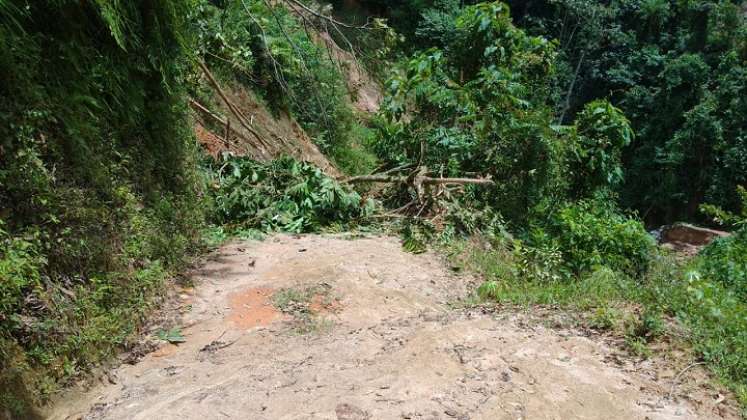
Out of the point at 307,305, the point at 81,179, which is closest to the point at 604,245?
the point at 307,305

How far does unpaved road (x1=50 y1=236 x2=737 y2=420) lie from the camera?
110 inches

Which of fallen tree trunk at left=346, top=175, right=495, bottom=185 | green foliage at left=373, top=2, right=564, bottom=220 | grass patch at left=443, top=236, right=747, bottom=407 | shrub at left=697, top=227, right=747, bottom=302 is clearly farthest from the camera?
green foliage at left=373, top=2, right=564, bottom=220

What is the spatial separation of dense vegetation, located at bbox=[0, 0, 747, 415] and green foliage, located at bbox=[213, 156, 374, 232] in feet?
0.09

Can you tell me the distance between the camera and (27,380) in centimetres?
278

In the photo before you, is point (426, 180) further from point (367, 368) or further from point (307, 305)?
point (367, 368)

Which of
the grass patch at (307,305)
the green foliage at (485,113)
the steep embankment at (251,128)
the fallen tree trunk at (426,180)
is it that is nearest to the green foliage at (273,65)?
the steep embankment at (251,128)

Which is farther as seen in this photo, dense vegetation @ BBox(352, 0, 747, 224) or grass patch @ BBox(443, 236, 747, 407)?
dense vegetation @ BBox(352, 0, 747, 224)

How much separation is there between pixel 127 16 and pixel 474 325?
342 centimetres

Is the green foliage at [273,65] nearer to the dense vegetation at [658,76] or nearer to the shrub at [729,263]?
the shrub at [729,263]

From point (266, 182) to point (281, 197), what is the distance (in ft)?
1.17

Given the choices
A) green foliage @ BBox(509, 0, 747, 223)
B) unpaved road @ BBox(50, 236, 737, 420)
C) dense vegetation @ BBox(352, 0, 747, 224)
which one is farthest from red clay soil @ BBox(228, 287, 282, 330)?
green foliage @ BBox(509, 0, 747, 223)

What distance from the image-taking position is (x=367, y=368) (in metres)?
3.27

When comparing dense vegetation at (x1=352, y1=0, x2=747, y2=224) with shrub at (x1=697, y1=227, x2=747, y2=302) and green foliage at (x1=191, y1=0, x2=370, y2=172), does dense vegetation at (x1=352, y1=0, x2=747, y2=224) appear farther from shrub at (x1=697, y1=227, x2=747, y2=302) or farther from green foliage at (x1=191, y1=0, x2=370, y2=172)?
shrub at (x1=697, y1=227, x2=747, y2=302)

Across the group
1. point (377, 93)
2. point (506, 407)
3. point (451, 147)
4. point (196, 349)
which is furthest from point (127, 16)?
point (377, 93)
